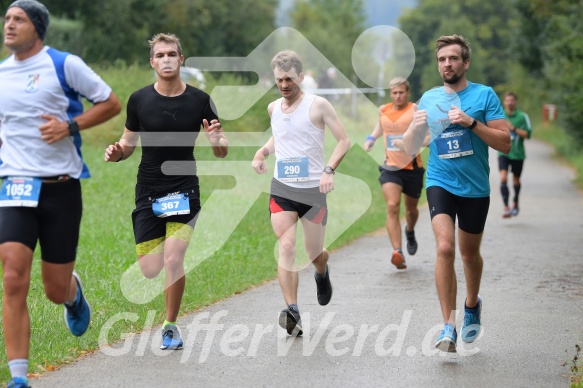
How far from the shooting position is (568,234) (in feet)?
53.0

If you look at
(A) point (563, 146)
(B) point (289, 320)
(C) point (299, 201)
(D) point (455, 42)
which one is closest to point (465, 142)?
(D) point (455, 42)

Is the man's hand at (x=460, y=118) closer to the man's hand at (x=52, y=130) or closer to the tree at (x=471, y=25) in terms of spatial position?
the man's hand at (x=52, y=130)

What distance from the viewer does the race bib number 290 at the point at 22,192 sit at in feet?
19.7

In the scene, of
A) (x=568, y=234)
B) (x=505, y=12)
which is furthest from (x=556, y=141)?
(x=505, y=12)

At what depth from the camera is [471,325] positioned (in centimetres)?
791

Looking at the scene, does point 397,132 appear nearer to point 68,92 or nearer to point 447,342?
point 447,342

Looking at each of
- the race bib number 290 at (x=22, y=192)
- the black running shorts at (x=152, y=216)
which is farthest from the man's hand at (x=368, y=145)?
the race bib number 290 at (x=22, y=192)

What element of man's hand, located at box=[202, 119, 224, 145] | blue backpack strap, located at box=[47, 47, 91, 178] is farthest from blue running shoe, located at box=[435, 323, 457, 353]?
blue backpack strap, located at box=[47, 47, 91, 178]

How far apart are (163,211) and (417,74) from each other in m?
88.8

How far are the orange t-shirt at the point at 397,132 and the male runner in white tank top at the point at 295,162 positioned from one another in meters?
4.16

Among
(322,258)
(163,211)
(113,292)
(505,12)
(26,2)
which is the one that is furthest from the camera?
(505,12)

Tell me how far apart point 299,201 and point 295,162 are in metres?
0.32

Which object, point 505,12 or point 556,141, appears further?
point 505,12

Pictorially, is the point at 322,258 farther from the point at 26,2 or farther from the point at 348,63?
the point at 348,63
